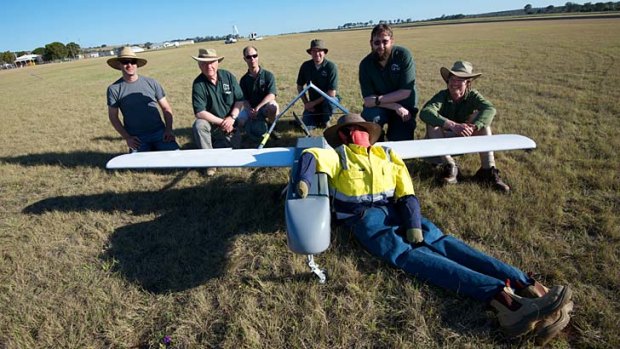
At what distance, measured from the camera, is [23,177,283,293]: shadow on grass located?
3.58 m

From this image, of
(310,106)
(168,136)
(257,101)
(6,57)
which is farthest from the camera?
(6,57)

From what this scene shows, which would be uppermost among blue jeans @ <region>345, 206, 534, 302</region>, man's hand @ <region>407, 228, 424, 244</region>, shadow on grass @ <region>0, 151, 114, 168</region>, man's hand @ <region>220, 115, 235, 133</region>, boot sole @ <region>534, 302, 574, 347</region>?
man's hand @ <region>220, 115, 235, 133</region>

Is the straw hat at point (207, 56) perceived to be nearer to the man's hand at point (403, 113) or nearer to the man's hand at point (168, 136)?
the man's hand at point (168, 136)

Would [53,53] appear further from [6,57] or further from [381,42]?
[381,42]

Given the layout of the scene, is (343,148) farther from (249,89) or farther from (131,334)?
A: (249,89)

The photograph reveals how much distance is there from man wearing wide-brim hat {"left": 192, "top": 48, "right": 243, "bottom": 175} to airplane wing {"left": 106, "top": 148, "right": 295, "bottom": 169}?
140 cm

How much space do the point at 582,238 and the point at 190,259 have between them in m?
4.18

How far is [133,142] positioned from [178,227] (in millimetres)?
2703

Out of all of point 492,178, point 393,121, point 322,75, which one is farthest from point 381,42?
point 492,178

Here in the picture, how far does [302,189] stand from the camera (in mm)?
3094


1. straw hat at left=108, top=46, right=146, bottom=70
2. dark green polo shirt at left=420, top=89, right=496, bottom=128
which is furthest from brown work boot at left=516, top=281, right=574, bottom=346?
straw hat at left=108, top=46, right=146, bottom=70

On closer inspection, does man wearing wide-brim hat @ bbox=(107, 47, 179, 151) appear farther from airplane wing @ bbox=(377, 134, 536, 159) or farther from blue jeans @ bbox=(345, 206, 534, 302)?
blue jeans @ bbox=(345, 206, 534, 302)

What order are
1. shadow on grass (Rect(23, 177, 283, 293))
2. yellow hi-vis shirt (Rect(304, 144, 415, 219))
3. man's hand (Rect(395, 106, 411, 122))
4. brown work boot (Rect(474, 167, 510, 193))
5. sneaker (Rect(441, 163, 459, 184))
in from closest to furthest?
yellow hi-vis shirt (Rect(304, 144, 415, 219))
shadow on grass (Rect(23, 177, 283, 293))
brown work boot (Rect(474, 167, 510, 193))
sneaker (Rect(441, 163, 459, 184))
man's hand (Rect(395, 106, 411, 122))

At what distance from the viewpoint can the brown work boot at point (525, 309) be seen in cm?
238
